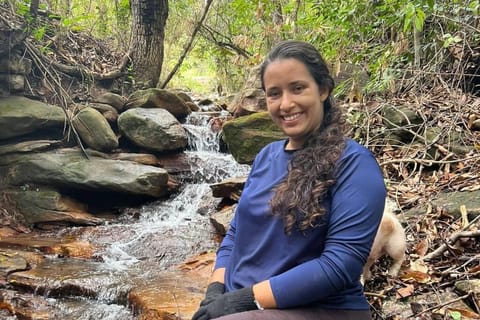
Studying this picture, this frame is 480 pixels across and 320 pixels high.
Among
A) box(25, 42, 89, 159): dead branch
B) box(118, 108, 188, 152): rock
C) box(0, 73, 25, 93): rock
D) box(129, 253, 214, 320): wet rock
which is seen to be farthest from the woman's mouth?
box(0, 73, 25, 93): rock

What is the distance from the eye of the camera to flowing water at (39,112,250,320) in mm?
3895

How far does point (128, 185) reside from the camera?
6148 millimetres

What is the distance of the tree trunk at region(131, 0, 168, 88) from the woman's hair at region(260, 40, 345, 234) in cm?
744

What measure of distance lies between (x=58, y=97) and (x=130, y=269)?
3.91m

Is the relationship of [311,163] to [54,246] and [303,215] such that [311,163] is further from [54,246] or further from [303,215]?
[54,246]

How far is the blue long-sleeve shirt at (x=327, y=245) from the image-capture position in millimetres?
1411

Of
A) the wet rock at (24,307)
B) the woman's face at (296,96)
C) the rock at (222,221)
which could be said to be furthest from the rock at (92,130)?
the woman's face at (296,96)

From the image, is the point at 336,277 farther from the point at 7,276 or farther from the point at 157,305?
the point at 7,276

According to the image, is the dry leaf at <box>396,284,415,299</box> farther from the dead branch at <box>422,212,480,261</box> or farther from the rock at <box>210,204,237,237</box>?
the rock at <box>210,204,237,237</box>

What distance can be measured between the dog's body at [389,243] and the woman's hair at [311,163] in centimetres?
110

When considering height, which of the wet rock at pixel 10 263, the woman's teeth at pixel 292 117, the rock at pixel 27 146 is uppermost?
the woman's teeth at pixel 292 117

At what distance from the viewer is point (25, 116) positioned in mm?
6266

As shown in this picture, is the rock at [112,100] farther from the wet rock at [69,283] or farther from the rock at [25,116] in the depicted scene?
the wet rock at [69,283]

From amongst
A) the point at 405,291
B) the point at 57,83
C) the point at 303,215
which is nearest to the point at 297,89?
the point at 303,215
